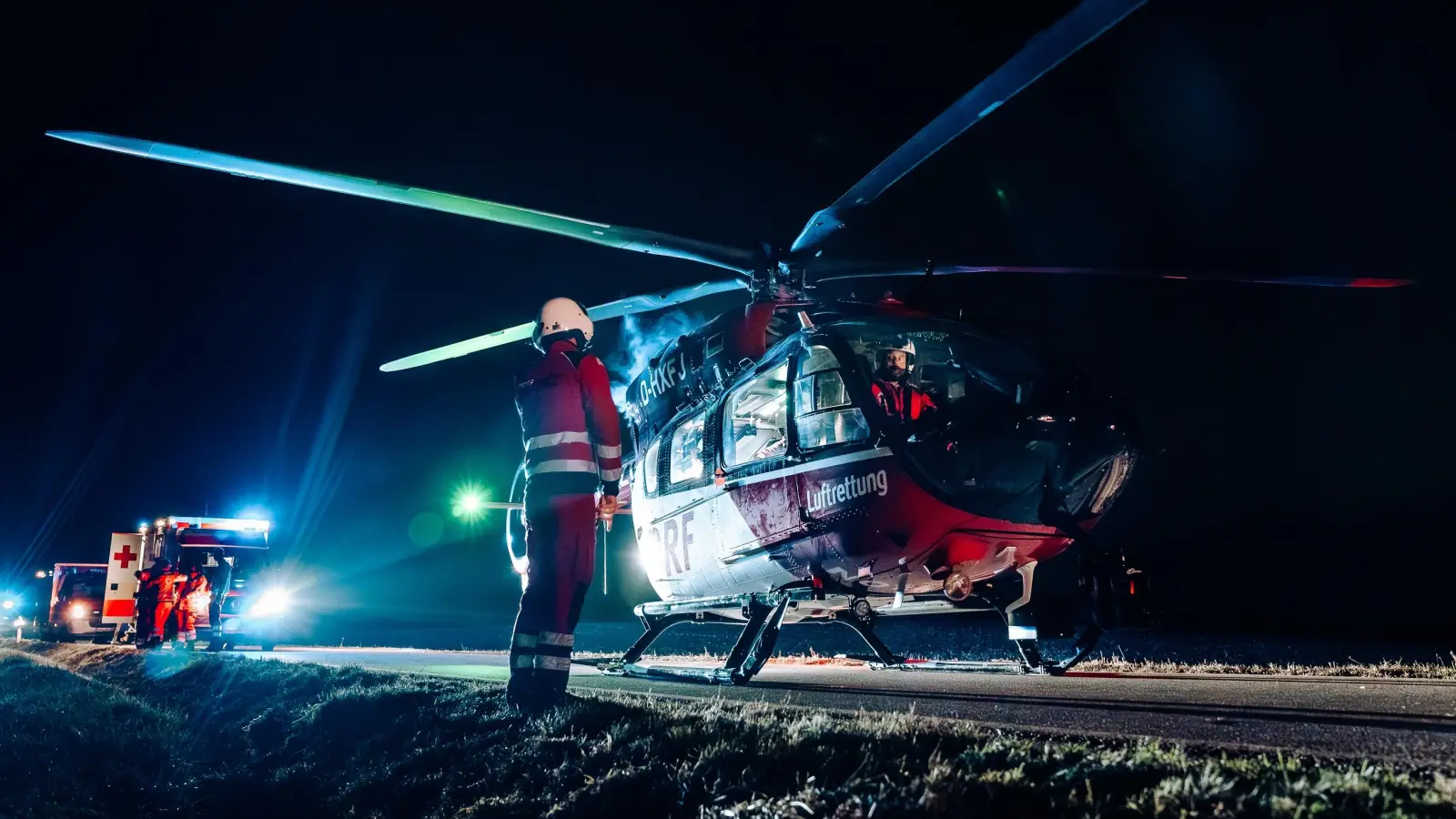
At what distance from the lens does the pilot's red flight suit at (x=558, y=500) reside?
6387 millimetres

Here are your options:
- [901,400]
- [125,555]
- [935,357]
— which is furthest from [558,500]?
[125,555]

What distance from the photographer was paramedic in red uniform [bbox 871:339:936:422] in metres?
7.04

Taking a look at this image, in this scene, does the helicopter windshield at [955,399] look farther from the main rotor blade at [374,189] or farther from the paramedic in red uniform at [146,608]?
the paramedic in red uniform at [146,608]

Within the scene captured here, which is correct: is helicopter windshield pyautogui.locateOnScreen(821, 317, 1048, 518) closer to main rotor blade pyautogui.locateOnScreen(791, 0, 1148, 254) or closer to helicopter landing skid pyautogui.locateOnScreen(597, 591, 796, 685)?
main rotor blade pyautogui.locateOnScreen(791, 0, 1148, 254)

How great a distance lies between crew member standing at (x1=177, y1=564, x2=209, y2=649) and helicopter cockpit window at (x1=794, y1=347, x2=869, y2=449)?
17.8m

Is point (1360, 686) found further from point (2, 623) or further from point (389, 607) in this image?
point (389, 607)

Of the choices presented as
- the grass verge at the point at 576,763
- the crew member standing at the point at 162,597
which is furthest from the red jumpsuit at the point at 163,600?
the grass verge at the point at 576,763

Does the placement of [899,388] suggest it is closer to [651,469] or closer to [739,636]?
[739,636]

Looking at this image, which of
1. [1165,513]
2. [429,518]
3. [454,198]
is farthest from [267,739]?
[429,518]

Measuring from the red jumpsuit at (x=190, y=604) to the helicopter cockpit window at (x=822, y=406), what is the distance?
1780cm

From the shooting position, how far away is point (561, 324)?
6809 mm

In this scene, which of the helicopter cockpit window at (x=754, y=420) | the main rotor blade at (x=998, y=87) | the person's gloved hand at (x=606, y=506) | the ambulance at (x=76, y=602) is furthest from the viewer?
the ambulance at (x=76, y=602)

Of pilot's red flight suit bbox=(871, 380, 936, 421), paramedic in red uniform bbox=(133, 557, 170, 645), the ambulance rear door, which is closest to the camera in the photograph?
pilot's red flight suit bbox=(871, 380, 936, 421)

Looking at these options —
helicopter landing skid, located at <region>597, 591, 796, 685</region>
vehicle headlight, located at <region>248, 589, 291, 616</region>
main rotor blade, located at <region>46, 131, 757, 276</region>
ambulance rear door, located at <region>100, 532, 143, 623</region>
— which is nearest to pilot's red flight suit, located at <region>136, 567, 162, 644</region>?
vehicle headlight, located at <region>248, 589, 291, 616</region>
